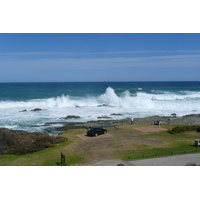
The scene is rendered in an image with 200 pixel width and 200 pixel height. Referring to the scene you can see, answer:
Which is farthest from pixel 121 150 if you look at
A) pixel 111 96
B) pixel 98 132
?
pixel 111 96

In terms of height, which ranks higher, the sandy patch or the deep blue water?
the deep blue water

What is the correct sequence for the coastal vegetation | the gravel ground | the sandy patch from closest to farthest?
the gravel ground
the coastal vegetation
the sandy patch

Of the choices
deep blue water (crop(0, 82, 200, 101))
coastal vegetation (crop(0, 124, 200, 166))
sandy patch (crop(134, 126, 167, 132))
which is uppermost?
deep blue water (crop(0, 82, 200, 101))

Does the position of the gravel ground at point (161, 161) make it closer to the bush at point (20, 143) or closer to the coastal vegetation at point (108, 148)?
the coastal vegetation at point (108, 148)

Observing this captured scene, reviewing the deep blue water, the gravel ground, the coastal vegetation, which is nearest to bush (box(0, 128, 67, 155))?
the coastal vegetation

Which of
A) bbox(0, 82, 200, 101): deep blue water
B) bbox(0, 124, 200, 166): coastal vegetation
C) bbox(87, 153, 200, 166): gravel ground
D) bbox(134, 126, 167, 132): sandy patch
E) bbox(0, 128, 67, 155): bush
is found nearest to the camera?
bbox(87, 153, 200, 166): gravel ground

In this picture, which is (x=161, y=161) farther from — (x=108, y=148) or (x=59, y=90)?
(x=59, y=90)

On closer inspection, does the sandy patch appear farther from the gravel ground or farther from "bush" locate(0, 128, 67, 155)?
"bush" locate(0, 128, 67, 155)

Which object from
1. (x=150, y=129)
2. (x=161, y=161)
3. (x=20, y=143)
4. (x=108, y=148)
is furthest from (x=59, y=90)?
(x=161, y=161)

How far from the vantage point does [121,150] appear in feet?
69.8

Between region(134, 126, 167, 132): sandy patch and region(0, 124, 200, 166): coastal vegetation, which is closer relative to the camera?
region(0, 124, 200, 166): coastal vegetation

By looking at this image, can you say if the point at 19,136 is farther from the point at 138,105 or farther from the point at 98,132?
the point at 138,105

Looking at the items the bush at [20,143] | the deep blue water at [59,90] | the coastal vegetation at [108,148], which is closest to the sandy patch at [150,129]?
the coastal vegetation at [108,148]

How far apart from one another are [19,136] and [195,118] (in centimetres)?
3042
